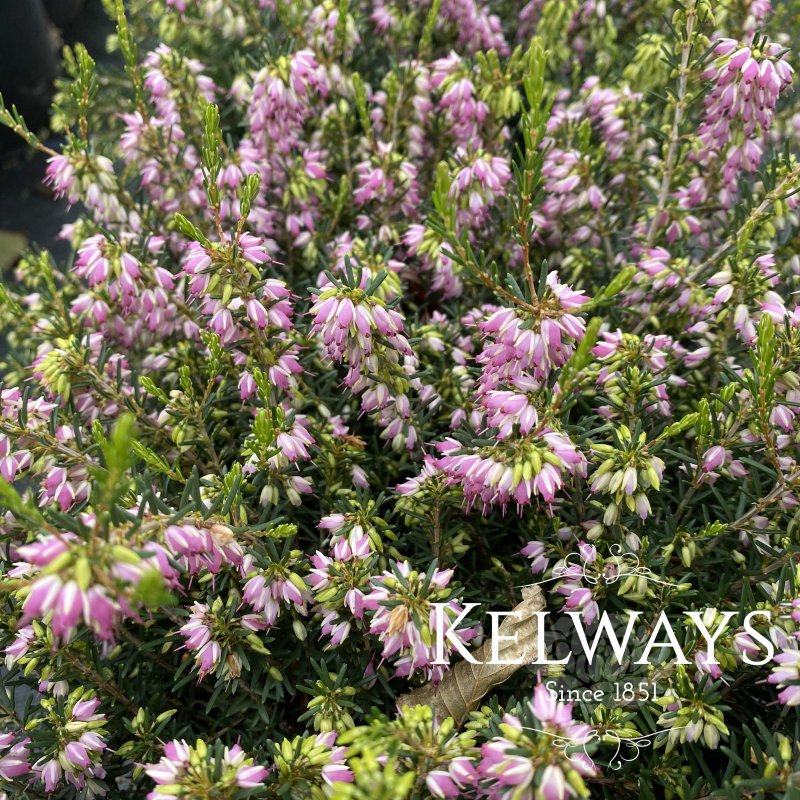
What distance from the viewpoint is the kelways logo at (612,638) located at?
5.55ft

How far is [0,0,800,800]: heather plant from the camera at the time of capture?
1.56m

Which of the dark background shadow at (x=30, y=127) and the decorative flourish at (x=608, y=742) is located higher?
the dark background shadow at (x=30, y=127)

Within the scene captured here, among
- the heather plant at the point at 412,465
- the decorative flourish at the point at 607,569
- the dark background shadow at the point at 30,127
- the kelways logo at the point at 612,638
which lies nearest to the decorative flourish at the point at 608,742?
the heather plant at the point at 412,465

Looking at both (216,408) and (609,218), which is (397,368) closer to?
(216,408)

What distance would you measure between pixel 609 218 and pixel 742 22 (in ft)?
3.11

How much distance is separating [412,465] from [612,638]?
2.84 feet

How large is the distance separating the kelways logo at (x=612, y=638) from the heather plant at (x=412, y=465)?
0.01 meters

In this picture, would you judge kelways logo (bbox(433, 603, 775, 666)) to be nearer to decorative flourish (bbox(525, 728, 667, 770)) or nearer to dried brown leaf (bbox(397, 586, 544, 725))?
dried brown leaf (bbox(397, 586, 544, 725))

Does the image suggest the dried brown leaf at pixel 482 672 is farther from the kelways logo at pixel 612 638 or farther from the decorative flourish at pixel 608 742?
the decorative flourish at pixel 608 742

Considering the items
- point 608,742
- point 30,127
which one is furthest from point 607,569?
point 30,127

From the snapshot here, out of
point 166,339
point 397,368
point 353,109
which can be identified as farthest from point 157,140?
point 397,368

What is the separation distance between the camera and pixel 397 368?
2057 mm

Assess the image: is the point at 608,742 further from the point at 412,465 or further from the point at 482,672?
the point at 412,465

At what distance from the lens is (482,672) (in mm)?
1918
